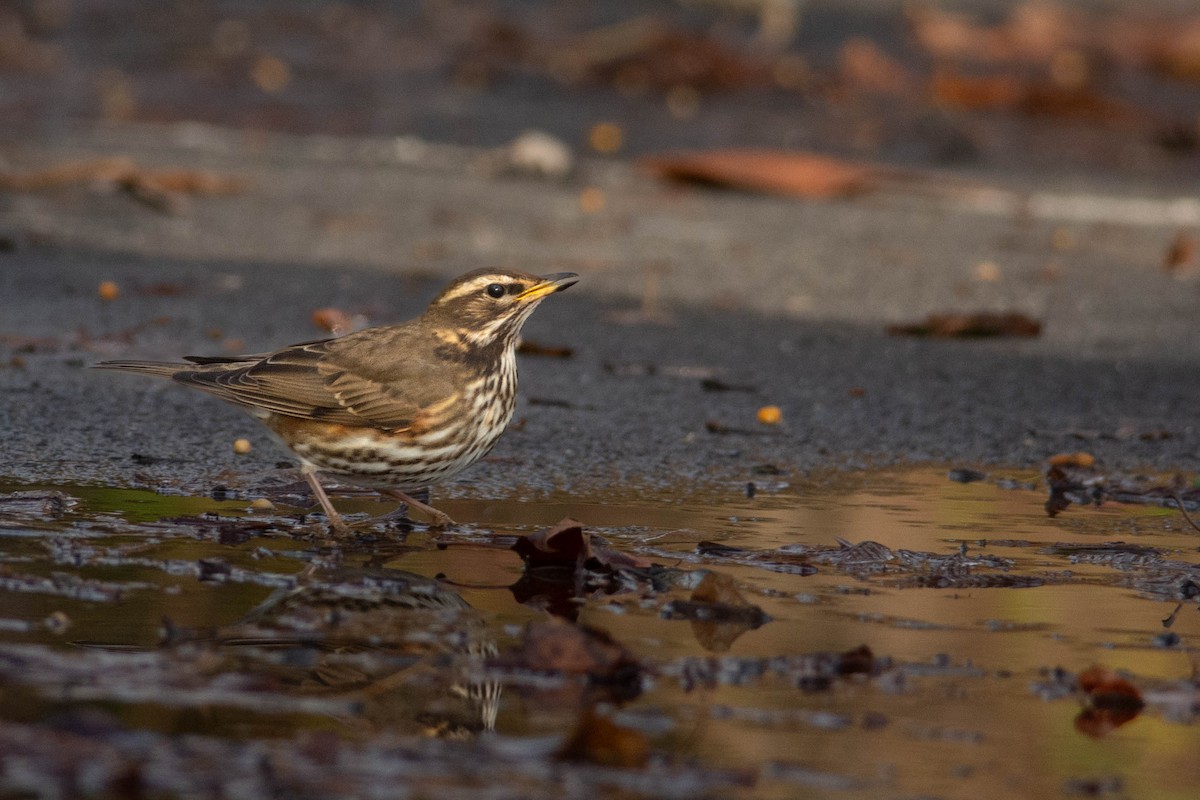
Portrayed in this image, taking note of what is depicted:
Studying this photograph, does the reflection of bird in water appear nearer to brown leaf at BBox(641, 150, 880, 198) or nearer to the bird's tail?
the bird's tail

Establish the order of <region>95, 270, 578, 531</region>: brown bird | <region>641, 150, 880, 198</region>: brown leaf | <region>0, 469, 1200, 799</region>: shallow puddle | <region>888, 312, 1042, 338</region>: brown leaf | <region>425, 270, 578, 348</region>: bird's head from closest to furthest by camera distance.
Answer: <region>0, 469, 1200, 799</region>: shallow puddle < <region>95, 270, 578, 531</region>: brown bird < <region>425, 270, 578, 348</region>: bird's head < <region>888, 312, 1042, 338</region>: brown leaf < <region>641, 150, 880, 198</region>: brown leaf

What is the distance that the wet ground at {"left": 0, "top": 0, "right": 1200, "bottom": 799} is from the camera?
3.99 meters

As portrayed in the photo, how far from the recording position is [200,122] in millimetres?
17078

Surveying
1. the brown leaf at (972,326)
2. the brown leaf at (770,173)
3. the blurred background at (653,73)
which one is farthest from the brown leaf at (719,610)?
the blurred background at (653,73)

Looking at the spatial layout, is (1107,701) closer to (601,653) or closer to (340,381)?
(601,653)

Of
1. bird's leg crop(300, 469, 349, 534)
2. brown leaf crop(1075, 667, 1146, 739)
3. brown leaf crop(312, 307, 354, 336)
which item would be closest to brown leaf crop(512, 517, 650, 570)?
bird's leg crop(300, 469, 349, 534)

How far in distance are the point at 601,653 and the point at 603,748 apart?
22.1 inches

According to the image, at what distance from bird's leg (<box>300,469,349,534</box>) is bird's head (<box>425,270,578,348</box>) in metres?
0.80

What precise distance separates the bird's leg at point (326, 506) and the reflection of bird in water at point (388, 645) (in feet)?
2.12

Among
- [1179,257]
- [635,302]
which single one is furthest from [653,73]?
[635,302]

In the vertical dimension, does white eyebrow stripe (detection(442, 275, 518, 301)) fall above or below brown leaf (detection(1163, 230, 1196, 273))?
below

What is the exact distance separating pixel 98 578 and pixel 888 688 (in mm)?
2231

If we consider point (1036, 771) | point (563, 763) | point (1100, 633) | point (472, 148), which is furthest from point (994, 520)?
point (472, 148)

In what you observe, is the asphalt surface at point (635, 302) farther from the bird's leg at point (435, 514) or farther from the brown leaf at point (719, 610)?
the brown leaf at point (719, 610)
